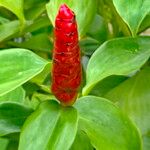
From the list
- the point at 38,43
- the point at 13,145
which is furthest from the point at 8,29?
the point at 13,145

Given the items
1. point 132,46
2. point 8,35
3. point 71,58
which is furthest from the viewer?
point 8,35

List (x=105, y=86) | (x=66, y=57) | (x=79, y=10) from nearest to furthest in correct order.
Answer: (x=66, y=57), (x=79, y=10), (x=105, y=86)

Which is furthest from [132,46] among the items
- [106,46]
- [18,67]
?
[18,67]

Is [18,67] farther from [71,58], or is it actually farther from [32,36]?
[32,36]

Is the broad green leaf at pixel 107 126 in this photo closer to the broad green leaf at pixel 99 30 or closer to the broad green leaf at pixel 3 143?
the broad green leaf at pixel 3 143

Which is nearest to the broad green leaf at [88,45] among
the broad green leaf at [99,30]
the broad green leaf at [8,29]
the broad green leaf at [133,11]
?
the broad green leaf at [99,30]

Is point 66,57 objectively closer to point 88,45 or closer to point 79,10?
point 79,10
